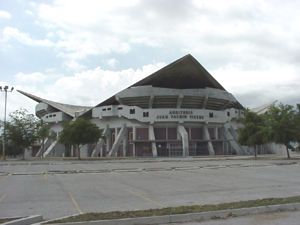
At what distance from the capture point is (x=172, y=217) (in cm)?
884

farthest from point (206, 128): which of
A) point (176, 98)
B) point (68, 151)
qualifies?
point (68, 151)

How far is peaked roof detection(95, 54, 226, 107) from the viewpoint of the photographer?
8481cm

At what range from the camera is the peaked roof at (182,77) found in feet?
278

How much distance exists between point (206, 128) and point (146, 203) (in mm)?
74849

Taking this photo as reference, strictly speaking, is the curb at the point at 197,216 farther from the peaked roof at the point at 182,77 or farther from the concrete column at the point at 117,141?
the peaked roof at the point at 182,77

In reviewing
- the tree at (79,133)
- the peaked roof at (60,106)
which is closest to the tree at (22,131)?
the tree at (79,133)

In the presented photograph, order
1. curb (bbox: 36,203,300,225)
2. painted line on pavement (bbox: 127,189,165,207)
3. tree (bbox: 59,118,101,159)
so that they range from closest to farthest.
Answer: curb (bbox: 36,203,300,225), painted line on pavement (bbox: 127,189,165,207), tree (bbox: 59,118,101,159)

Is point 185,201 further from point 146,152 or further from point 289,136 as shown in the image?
point 146,152

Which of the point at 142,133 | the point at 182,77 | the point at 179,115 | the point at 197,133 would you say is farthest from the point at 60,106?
the point at 197,133

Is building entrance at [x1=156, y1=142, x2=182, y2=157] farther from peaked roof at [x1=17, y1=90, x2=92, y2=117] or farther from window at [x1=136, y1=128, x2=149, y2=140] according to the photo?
peaked roof at [x1=17, y1=90, x2=92, y2=117]

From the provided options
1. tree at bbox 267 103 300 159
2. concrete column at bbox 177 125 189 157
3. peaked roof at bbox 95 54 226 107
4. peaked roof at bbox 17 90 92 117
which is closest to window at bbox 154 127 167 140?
concrete column at bbox 177 125 189 157

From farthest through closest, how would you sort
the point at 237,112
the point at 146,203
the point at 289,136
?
the point at 237,112 → the point at 289,136 → the point at 146,203

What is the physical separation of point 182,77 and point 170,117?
1206 cm

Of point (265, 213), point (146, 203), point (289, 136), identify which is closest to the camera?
point (265, 213)
